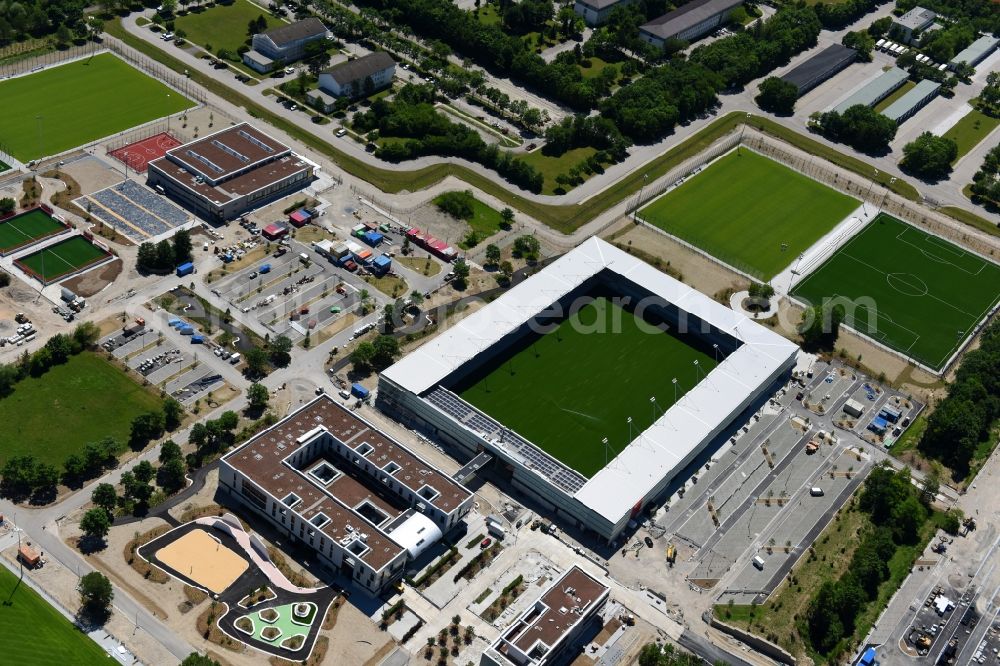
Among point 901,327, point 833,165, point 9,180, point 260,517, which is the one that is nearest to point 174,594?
point 260,517

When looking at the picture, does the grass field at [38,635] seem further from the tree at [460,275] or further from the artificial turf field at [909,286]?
the artificial turf field at [909,286]

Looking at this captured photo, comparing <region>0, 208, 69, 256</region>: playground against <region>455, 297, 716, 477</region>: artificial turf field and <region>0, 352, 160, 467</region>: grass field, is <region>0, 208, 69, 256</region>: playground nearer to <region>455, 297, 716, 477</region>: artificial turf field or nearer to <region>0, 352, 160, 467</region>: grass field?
<region>0, 352, 160, 467</region>: grass field

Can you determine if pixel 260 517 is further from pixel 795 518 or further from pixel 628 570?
pixel 795 518

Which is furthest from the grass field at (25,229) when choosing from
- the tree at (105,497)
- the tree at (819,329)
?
the tree at (819,329)

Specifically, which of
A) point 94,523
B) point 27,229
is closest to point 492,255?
point 27,229

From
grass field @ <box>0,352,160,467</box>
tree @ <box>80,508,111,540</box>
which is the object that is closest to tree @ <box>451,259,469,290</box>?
grass field @ <box>0,352,160,467</box>

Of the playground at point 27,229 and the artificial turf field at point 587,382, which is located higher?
the playground at point 27,229

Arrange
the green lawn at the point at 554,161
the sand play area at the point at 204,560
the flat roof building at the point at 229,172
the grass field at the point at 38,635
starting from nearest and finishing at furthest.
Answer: the grass field at the point at 38,635, the sand play area at the point at 204,560, the flat roof building at the point at 229,172, the green lawn at the point at 554,161

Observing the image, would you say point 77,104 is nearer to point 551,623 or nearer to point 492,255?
point 492,255
